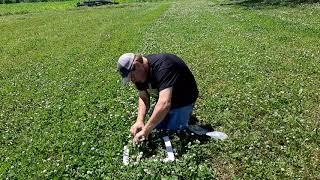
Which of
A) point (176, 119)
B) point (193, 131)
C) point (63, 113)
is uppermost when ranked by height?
point (176, 119)

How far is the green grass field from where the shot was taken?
8.18m

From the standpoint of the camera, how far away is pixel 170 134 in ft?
30.2

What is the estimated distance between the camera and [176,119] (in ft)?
30.5

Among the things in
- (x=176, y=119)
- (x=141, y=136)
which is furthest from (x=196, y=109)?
(x=141, y=136)

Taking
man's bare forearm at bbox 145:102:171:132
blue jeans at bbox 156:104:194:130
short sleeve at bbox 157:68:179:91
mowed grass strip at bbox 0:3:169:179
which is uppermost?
short sleeve at bbox 157:68:179:91

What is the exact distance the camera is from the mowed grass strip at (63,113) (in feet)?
28.8

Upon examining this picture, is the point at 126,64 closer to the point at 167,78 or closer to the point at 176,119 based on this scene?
the point at 167,78

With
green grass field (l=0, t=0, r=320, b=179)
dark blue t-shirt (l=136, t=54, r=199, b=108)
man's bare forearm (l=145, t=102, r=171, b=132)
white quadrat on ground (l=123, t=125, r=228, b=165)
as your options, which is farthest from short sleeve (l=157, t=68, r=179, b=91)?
green grass field (l=0, t=0, r=320, b=179)

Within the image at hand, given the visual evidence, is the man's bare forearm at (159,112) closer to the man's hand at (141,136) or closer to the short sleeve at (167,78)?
the man's hand at (141,136)

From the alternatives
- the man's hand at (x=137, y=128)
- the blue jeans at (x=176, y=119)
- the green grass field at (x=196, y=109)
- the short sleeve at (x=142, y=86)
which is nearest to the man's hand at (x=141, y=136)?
the man's hand at (x=137, y=128)

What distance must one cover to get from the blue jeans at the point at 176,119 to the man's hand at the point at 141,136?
76cm

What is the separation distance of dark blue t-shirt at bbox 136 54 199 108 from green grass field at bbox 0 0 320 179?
1071mm

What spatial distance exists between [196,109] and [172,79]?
9.57ft

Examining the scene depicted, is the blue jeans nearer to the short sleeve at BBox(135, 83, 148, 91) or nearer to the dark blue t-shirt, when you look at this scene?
the dark blue t-shirt
